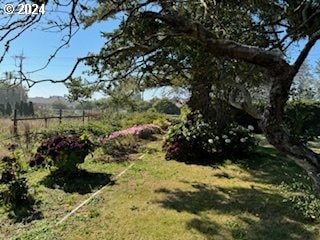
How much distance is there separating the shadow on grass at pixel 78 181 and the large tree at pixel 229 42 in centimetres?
201

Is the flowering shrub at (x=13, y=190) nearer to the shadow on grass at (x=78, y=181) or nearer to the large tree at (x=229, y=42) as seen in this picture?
the shadow on grass at (x=78, y=181)

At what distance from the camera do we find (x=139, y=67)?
6926 mm

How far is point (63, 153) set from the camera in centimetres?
737

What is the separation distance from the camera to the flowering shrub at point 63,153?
7359 mm

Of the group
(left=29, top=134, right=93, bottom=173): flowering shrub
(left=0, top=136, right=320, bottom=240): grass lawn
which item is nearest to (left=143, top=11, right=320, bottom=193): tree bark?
(left=0, top=136, right=320, bottom=240): grass lawn

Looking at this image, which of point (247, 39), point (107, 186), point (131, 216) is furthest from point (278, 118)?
point (107, 186)

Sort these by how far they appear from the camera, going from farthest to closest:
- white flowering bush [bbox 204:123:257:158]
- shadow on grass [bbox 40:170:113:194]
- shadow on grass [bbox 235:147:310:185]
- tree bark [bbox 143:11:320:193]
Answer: white flowering bush [bbox 204:123:257:158] → shadow on grass [bbox 235:147:310:185] → shadow on grass [bbox 40:170:113:194] → tree bark [bbox 143:11:320:193]

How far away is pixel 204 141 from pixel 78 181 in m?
4.01

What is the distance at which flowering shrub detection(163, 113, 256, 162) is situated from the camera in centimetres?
1014

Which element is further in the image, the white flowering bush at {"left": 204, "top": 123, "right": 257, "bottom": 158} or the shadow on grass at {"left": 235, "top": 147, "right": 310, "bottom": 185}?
the white flowering bush at {"left": 204, "top": 123, "right": 257, "bottom": 158}

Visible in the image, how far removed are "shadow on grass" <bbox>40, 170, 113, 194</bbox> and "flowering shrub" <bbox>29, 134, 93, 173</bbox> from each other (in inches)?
6.6

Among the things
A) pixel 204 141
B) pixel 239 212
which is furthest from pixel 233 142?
pixel 239 212

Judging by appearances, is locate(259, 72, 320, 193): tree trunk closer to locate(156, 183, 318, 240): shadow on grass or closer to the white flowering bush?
locate(156, 183, 318, 240): shadow on grass

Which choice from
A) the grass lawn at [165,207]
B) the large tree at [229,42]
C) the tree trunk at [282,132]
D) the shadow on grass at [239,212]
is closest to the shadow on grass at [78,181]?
the grass lawn at [165,207]
